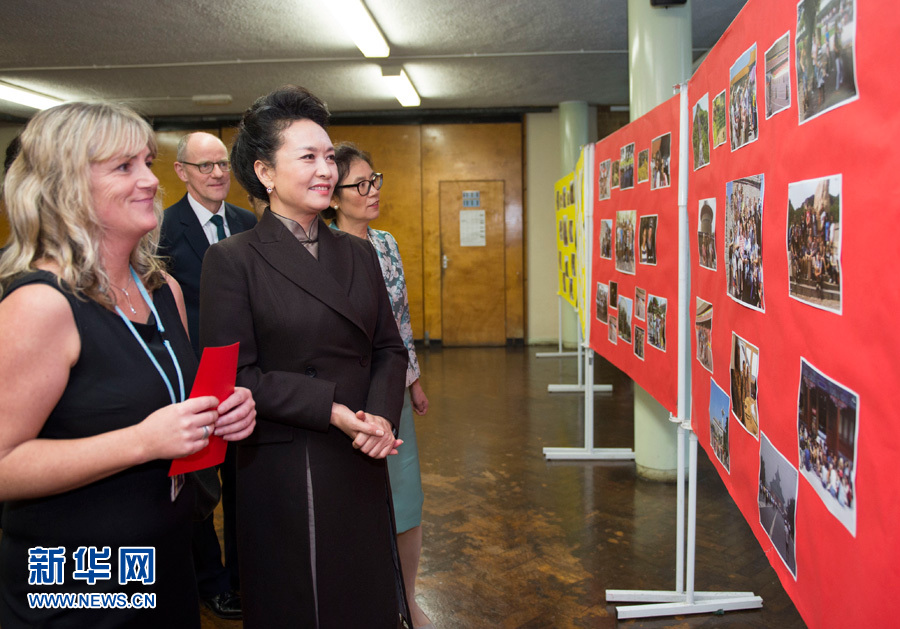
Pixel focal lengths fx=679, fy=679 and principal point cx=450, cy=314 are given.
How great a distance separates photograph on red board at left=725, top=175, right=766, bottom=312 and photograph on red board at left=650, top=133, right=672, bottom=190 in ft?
2.88

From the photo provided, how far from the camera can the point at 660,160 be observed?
2.74 metres

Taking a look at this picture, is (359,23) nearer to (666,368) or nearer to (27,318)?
(666,368)

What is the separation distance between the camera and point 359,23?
19.6 feet

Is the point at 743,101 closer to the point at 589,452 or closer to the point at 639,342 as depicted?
the point at 639,342

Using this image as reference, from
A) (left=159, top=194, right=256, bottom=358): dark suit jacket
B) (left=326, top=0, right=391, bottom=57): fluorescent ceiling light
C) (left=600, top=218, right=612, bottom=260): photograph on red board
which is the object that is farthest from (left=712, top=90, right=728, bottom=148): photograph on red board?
(left=326, top=0, right=391, bottom=57): fluorescent ceiling light

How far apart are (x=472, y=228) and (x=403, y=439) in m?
8.30

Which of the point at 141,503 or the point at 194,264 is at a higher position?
the point at 194,264

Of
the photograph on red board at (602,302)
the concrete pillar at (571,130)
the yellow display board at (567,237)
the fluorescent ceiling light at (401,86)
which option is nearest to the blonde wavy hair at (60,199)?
the photograph on red board at (602,302)

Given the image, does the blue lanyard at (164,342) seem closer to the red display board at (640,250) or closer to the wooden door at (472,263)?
the red display board at (640,250)

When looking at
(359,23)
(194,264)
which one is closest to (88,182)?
(194,264)

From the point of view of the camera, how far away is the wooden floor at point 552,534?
279 cm

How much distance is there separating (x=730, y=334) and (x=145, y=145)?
4.80ft

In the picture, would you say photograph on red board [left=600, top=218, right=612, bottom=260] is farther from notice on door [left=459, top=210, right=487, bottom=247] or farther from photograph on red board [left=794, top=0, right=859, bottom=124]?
notice on door [left=459, top=210, right=487, bottom=247]

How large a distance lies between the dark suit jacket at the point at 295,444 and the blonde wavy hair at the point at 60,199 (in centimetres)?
41
